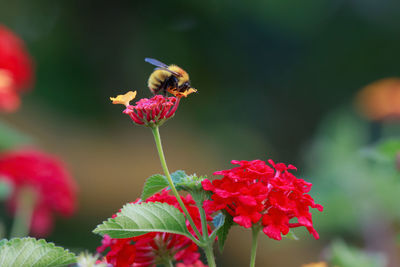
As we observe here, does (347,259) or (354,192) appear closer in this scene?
(347,259)

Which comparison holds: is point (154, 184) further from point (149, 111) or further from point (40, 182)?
point (40, 182)

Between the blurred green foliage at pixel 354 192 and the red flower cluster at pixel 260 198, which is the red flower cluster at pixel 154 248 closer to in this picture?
the red flower cluster at pixel 260 198

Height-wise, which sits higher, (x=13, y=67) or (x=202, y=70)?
(x=202, y=70)

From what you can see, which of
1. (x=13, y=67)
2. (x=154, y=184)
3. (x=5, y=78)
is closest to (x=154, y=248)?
(x=154, y=184)

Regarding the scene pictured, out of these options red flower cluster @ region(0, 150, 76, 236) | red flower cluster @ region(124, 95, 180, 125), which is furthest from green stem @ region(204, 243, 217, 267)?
red flower cluster @ region(0, 150, 76, 236)

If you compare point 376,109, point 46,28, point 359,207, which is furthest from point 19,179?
point 46,28

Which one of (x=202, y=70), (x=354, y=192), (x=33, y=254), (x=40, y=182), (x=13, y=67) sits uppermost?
(x=202, y=70)

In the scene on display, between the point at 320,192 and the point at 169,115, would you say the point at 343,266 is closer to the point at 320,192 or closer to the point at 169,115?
the point at 169,115

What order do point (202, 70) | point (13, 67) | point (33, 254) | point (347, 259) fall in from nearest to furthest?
point (33, 254), point (347, 259), point (13, 67), point (202, 70)
